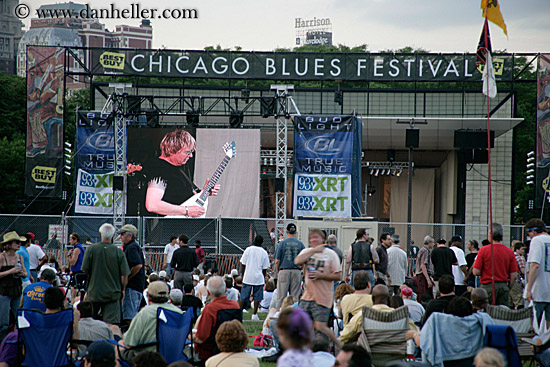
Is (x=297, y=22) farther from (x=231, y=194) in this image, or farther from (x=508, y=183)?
(x=231, y=194)

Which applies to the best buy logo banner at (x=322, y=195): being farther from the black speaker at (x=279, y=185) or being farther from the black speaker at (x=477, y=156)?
the black speaker at (x=477, y=156)

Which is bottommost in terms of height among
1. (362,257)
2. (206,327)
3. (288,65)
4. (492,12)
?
(206,327)

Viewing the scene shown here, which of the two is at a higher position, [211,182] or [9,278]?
[211,182]

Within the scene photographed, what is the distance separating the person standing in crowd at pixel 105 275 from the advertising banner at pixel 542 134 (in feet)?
59.7

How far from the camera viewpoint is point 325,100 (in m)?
33.3

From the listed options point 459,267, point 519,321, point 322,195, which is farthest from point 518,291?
point 322,195

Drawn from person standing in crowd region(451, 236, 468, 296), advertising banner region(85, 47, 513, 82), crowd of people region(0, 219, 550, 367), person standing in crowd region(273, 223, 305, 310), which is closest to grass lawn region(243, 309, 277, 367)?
crowd of people region(0, 219, 550, 367)

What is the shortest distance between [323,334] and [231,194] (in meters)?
16.2

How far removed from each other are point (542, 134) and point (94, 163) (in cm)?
1503

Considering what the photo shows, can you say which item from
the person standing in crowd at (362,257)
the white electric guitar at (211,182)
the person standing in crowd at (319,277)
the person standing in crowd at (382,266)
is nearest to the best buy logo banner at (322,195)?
the white electric guitar at (211,182)

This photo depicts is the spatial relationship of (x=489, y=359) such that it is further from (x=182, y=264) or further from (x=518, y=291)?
(x=182, y=264)

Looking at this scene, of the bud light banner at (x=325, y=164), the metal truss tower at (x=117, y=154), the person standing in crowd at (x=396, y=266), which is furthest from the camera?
the bud light banner at (x=325, y=164)

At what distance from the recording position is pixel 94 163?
22.5 m

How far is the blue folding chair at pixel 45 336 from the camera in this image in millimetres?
6547
